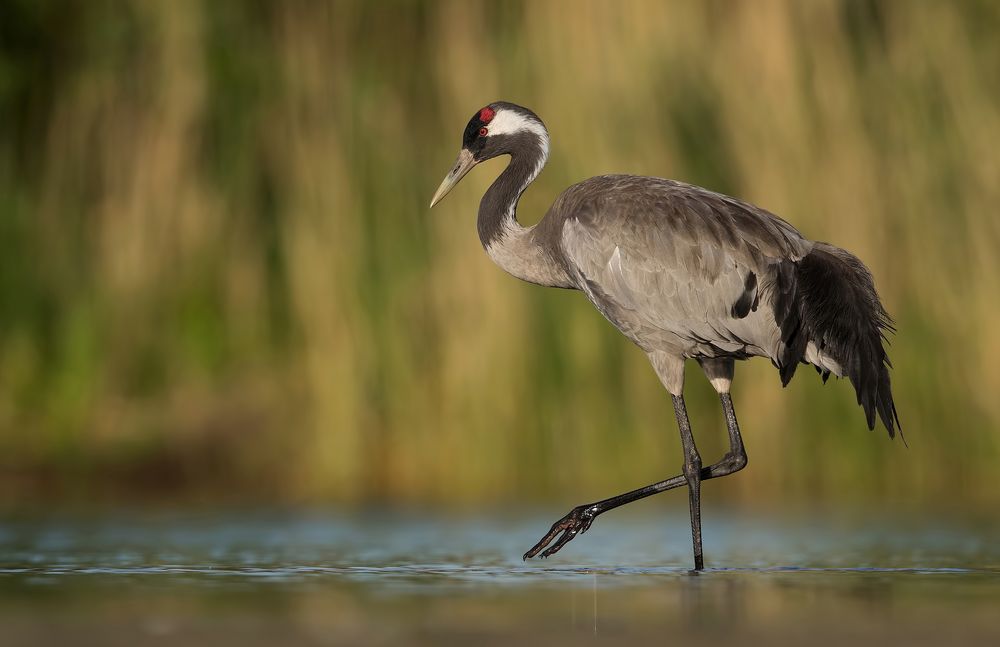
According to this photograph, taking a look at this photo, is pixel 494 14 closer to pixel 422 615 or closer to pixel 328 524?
pixel 328 524

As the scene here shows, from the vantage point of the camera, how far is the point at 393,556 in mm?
7039

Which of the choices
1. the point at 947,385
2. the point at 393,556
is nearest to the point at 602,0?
the point at 947,385

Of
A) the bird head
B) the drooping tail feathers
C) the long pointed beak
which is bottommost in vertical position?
the drooping tail feathers

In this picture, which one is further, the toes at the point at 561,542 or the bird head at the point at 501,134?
the bird head at the point at 501,134

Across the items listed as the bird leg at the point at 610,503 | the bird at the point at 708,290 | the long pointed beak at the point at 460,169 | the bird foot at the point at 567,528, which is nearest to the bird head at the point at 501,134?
the long pointed beak at the point at 460,169

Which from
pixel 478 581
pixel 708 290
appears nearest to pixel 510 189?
pixel 708 290

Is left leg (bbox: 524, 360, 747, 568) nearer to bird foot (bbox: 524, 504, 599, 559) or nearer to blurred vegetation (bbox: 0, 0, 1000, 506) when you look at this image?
bird foot (bbox: 524, 504, 599, 559)

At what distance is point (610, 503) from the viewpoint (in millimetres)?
7453

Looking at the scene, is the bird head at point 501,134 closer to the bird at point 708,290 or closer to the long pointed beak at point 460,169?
the long pointed beak at point 460,169

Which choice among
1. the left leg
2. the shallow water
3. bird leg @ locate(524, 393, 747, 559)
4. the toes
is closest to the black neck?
the left leg

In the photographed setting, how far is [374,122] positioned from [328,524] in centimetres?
307

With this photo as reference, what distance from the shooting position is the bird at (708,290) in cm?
693

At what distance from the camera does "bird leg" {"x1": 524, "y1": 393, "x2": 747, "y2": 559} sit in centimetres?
710

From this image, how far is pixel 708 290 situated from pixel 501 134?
5.23ft
